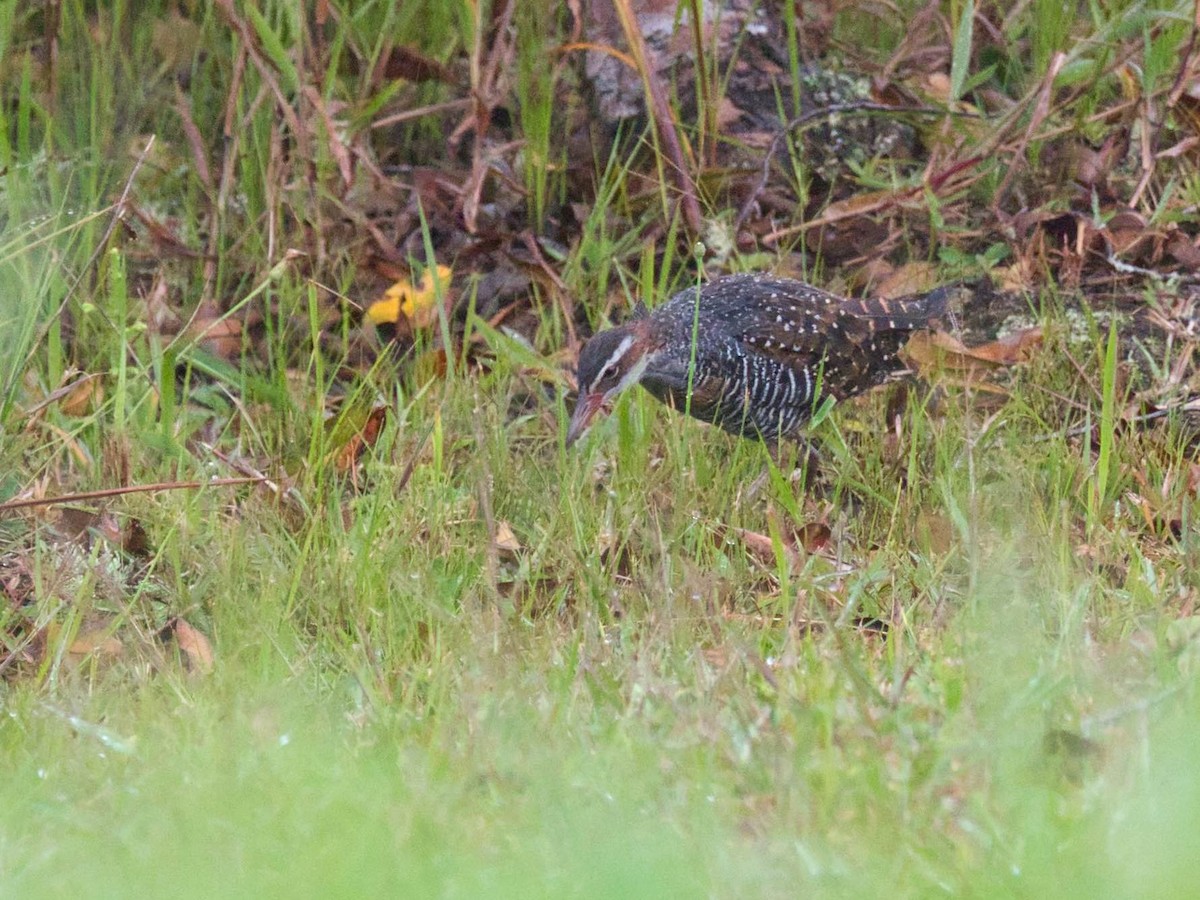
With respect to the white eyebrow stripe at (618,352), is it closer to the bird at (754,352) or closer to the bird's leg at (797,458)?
the bird at (754,352)

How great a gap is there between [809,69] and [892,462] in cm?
217

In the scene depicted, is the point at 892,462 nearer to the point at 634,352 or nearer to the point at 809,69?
the point at 634,352

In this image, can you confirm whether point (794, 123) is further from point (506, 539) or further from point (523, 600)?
point (523, 600)

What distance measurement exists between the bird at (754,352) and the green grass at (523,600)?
125 millimetres

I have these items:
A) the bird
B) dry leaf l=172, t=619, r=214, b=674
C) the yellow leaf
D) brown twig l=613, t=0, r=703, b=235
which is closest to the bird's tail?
the bird

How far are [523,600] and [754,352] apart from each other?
1367mm

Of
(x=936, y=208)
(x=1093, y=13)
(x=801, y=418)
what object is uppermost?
(x=1093, y=13)

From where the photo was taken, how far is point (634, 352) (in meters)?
5.18

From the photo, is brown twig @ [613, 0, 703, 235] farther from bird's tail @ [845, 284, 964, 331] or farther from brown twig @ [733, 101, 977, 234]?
bird's tail @ [845, 284, 964, 331]

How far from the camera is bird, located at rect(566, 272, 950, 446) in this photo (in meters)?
5.16

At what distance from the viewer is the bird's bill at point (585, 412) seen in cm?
507

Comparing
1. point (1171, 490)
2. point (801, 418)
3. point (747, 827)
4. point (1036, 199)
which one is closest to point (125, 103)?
point (801, 418)

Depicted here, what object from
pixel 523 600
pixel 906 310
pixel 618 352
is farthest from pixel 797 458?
pixel 523 600

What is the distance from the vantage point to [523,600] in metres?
4.49
